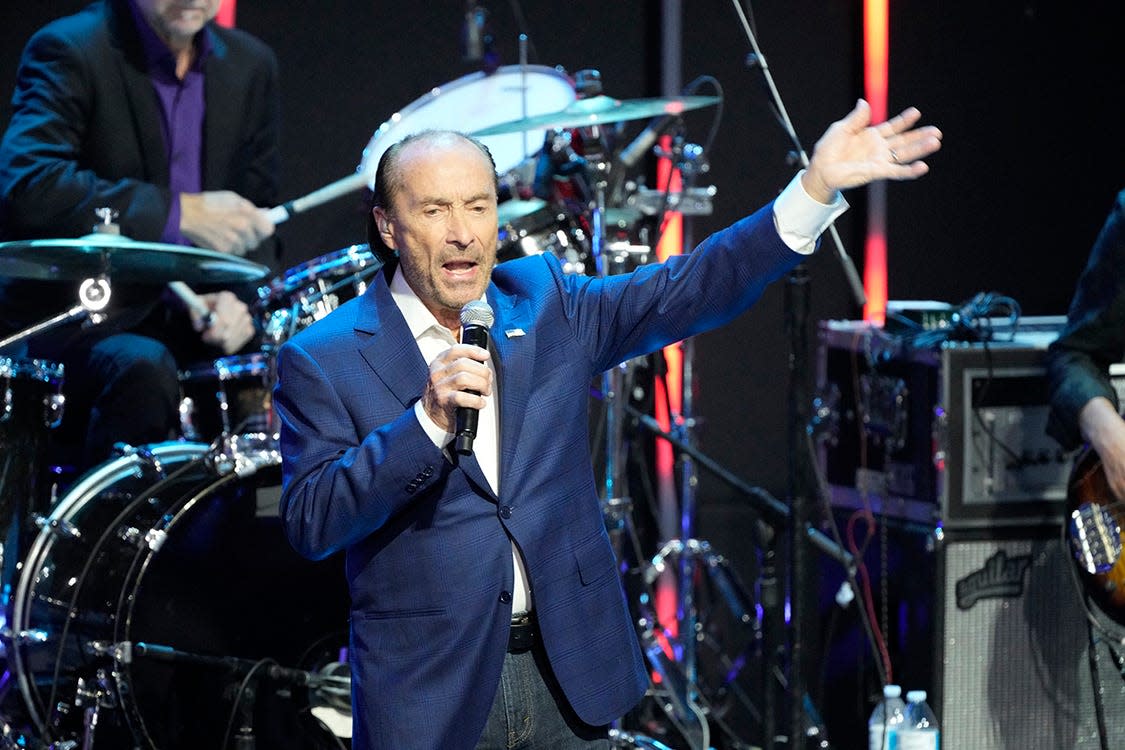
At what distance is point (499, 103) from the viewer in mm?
5027

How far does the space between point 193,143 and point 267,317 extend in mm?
772

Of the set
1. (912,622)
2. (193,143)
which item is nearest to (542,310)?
(912,622)

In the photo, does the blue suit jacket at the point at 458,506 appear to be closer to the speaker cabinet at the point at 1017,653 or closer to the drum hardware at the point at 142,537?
the drum hardware at the point at 142,537

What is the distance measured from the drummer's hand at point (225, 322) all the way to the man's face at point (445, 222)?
192cm

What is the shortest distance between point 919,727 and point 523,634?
2.05 meters

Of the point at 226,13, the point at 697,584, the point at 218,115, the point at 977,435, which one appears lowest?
the point at 697,584

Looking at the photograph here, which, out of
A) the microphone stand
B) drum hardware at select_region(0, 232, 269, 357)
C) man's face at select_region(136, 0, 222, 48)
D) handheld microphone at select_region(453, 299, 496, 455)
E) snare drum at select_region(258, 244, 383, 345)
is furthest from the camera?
man's face at select_region(136, 0, 222, 48)

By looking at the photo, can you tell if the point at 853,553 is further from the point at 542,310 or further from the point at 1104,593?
the point at 542,310

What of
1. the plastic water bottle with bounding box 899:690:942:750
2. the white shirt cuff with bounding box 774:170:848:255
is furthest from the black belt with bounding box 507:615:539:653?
the plastic water bottle with bounding box 899:690:942:750

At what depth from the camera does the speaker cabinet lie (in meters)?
4.27

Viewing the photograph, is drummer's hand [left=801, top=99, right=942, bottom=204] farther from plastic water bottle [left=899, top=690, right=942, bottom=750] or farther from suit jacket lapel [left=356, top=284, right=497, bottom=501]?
plastic water bottle [left=899, top=690, right=942, bottom=750]

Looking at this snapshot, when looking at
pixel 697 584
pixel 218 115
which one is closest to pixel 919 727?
pixel 697 584

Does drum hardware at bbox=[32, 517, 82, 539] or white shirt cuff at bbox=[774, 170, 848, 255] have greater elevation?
white shirt cuff at bbox=[774, 170, 848, 255]

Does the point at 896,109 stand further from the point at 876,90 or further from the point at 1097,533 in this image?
the point at 1097,533
